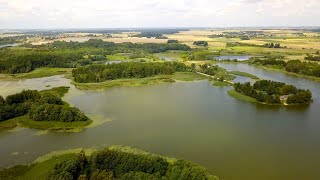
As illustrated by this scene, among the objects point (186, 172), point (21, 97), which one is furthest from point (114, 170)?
point (21, 97)

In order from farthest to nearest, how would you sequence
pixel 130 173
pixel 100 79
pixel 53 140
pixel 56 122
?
pixel 100 79, pixel 56 122, pixel 53 140, pixel 130 173

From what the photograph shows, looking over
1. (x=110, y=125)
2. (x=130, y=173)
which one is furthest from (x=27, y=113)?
(x=130, y=173)

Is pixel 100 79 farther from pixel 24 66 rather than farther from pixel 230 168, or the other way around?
pixel 230 168

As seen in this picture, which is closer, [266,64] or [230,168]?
[230,168]

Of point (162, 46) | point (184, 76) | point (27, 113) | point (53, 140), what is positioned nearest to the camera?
point (53, 140)

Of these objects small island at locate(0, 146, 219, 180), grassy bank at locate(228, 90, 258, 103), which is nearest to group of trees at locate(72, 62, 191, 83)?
grassy bank at locate(228, 90, 258, 103)

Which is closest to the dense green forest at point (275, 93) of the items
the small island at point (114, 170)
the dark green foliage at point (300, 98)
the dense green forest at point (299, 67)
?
the dark green foliage at point (300, 98)

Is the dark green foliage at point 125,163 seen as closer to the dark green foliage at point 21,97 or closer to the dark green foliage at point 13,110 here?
the dark green foliage at point 13,110
